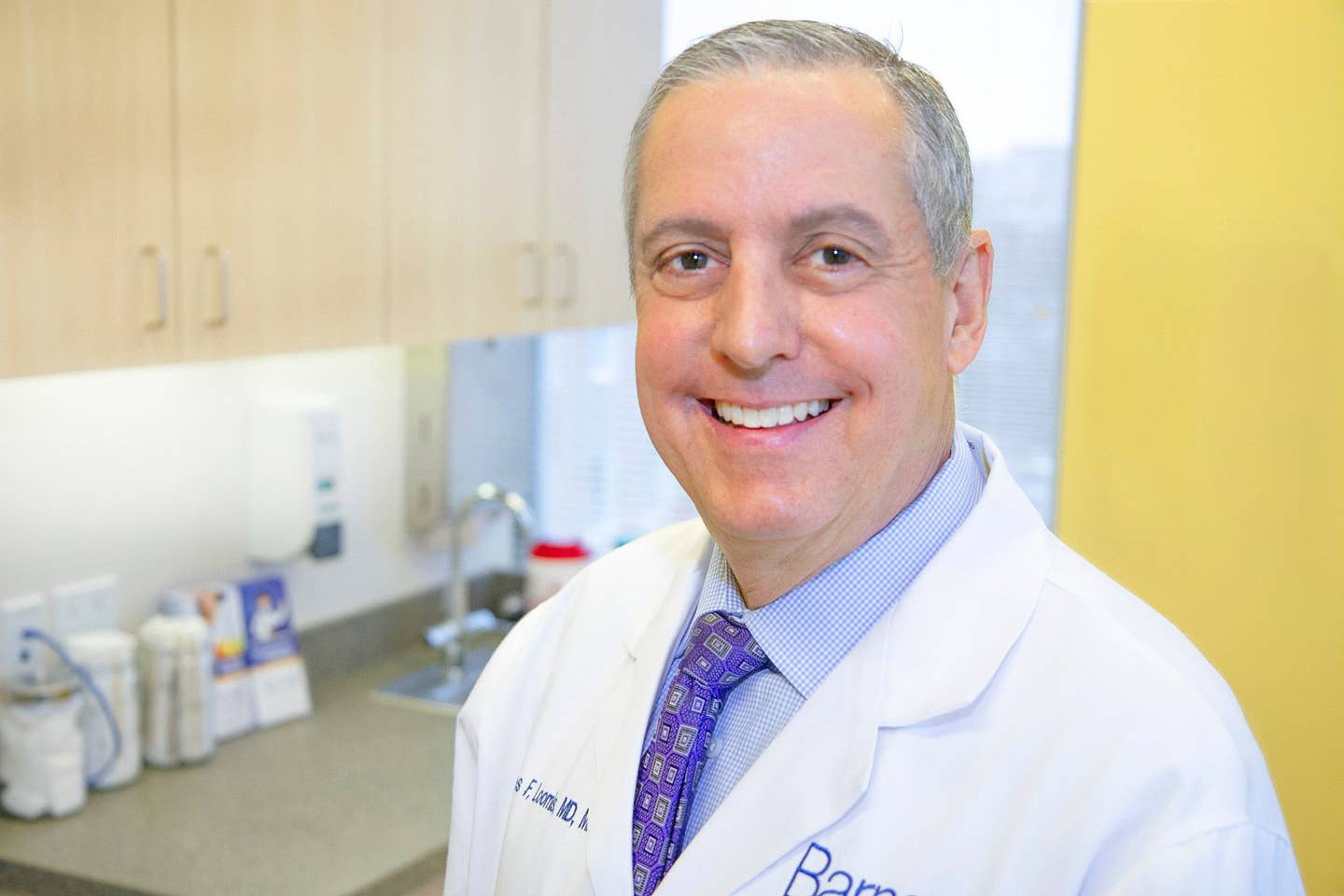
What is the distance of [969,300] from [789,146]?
237 millimetres

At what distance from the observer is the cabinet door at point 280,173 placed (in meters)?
1.75

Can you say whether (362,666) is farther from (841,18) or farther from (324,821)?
(841,18)

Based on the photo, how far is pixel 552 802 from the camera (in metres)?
1.15

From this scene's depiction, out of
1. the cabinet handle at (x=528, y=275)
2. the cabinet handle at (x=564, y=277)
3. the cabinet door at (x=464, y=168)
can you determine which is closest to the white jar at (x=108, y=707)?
the cabinet door at (x=464, y=168)

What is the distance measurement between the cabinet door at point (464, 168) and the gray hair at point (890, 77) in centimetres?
121

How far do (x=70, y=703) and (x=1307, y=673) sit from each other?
6.53 ft

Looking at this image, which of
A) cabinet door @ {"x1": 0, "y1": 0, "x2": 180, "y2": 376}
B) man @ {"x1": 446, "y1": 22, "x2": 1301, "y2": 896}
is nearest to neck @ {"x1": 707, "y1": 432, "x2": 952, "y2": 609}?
man @ {"x1": 446, "y1": 22, "x2": 1301, "y2": 896}

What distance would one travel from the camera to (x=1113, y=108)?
7.25ft

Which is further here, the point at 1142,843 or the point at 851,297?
the point at 851,297

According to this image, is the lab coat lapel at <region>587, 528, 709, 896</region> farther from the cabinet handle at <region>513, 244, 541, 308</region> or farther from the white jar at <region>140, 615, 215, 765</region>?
the cabinet handle at <region>513, 244, 541, 308</region>

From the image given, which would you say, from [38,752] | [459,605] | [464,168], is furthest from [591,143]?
[38,752]

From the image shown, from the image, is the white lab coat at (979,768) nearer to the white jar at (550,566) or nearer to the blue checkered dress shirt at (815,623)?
the blue checkered dress shirt at (815,623)

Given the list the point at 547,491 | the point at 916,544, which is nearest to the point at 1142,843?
the point at 916,544

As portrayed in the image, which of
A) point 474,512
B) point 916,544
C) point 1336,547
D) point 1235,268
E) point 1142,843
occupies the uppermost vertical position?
point 1235,268
